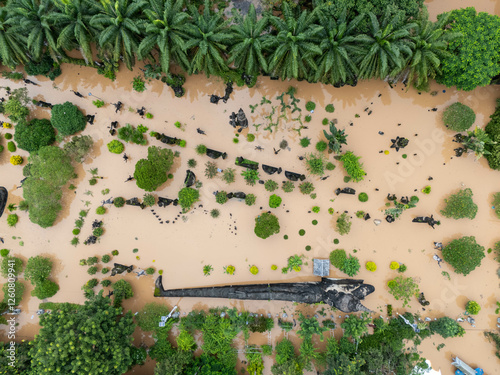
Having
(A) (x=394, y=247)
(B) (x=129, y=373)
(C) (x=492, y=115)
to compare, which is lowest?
(B) (x=129, y=373)

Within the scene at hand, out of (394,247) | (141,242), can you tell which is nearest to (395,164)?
(394,247)

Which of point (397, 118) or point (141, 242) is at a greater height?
point (397, 118)

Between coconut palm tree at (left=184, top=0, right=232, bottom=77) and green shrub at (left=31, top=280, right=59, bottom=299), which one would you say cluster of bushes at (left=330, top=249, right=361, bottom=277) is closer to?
coconut palm tree at (left=184, top=0, right=232, bottom=77)

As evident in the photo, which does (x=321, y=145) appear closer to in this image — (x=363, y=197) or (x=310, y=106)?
(x=310, y=106)

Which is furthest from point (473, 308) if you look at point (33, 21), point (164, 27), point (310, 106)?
point (33, 21)

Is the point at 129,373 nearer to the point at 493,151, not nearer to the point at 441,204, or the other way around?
the point at 441,204

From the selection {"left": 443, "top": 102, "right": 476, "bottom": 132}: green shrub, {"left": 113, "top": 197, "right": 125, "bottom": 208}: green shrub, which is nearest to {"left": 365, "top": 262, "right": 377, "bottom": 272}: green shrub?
{"left": 443, "top": 102, "right": 476, "bottom": 132}: green shrub

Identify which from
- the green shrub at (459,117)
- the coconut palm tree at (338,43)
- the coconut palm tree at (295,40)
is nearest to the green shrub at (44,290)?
the coconut palm tree at (295,40)
